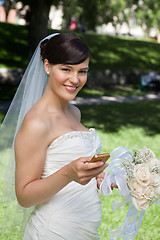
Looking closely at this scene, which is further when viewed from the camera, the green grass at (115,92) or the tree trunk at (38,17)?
the green grass at (115,92)

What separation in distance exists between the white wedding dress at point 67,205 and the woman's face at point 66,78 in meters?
0.26

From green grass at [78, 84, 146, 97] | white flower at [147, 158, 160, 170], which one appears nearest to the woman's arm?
white flower at [147, 158, 160, 170]

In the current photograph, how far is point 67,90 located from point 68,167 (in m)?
0.56

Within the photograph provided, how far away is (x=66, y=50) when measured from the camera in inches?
89.7

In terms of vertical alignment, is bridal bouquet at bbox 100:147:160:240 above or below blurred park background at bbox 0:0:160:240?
above

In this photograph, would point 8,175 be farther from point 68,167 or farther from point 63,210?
point 68,167

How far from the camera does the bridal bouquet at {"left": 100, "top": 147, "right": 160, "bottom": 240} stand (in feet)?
7.87

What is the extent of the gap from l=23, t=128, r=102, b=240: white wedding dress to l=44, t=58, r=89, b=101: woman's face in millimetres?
258

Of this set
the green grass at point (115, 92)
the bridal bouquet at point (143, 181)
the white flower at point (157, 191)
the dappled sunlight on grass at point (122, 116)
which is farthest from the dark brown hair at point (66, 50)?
the green grass at point (115, 92)

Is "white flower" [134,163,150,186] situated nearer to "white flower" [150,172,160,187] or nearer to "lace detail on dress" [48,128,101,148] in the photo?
"white flower" [150,172,160,187]

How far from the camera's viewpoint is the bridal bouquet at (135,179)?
240 cm

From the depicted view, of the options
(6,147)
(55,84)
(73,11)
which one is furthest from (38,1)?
(73,11)

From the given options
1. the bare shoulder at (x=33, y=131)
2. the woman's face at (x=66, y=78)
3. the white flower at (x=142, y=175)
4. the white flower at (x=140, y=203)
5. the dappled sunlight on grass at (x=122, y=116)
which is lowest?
the dappled sunlight on grass at (x=122, y=116)

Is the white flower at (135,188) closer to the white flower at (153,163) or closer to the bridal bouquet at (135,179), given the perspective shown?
the bridal bouquet at (135,179)
